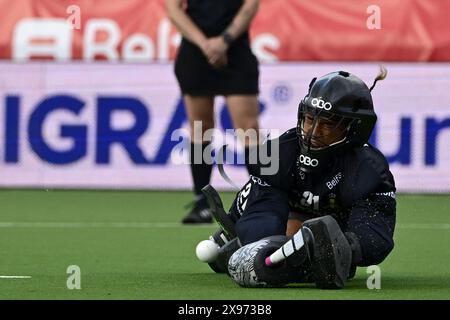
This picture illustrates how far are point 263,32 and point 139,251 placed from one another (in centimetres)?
494

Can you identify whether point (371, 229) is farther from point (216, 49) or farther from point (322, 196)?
point (216, 49)

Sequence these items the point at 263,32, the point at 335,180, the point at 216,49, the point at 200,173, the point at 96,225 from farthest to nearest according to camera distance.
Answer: the point at 263,32 < the point at 96,225 < the point at 200,173 < the point at 216,49 < the point at 335,180

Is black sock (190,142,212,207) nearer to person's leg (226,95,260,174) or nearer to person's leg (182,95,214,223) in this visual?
person's leg (182,95,214,223)

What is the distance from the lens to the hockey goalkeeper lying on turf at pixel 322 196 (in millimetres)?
5098

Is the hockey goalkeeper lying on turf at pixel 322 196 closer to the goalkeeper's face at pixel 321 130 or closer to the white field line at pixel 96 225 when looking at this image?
the goalkeeper's face at pixel 321 130

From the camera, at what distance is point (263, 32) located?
463 inches

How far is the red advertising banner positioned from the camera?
1170 centimetres

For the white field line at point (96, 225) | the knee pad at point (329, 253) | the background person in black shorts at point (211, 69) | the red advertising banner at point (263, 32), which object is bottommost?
the white field line at point (96, 225)

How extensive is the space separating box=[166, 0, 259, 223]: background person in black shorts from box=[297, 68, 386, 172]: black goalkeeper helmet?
10.1ft

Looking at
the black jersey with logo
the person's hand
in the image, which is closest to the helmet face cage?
the black jersey with logo

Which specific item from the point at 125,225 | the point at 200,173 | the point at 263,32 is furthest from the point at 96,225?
the point at 263,32

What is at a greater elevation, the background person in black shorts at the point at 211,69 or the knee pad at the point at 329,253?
the background person in black shorts at the point at 211,69

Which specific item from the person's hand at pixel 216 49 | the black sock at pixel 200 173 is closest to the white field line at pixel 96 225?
the black sock at pixel 200 173

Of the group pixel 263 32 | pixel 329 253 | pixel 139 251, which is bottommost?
pixel 139 251
